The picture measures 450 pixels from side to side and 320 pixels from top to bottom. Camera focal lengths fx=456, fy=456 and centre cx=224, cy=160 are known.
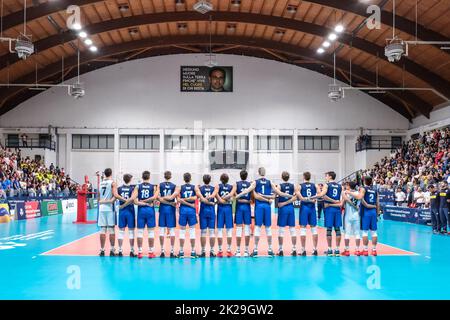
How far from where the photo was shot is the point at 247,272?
8.55 metres

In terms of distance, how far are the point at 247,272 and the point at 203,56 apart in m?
32.8

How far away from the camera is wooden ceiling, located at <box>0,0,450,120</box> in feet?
79.7

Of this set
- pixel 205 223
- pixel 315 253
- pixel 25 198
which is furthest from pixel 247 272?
pixel 25 198

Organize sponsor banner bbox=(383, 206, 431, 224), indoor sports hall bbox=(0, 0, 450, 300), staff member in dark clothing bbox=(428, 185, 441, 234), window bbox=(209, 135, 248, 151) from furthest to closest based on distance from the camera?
window bbox=(209, 135, 248, 151)
sponsor banner bbox=(383, 206, 431, 224)
staff member in dark clothing bbox=(428, 185, 441, 234)
indoor sports hall bbox=(0, 0, 450, 300)

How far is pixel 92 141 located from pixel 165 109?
7.19 meters

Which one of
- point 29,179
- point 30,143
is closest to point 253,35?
point 29,179

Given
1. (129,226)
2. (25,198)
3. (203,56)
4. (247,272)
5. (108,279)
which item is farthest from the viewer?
(203,56)

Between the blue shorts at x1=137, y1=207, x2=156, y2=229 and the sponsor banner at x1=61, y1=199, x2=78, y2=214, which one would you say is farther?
the sponsor banner at x1=61, y1=199, x2=78, y2=214

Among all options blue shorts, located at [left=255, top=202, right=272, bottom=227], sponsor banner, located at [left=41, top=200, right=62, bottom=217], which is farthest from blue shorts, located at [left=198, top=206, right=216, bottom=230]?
sponsor banner, located at [left=41, top=200, right=62, bottom=217]

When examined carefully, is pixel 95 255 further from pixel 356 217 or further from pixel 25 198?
pixel 25 198

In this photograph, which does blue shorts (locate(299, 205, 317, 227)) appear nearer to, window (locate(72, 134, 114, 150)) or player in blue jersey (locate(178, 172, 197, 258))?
player in blue jersey (locate(178, 172, 197, 258))

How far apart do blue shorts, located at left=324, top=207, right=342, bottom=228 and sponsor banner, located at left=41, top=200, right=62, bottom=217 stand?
19.8m

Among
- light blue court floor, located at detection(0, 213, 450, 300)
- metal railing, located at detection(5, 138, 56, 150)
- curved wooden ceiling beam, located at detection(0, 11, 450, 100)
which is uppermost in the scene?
curved wooden ceiling beam, located at detection(0, 11, 450, 100)
